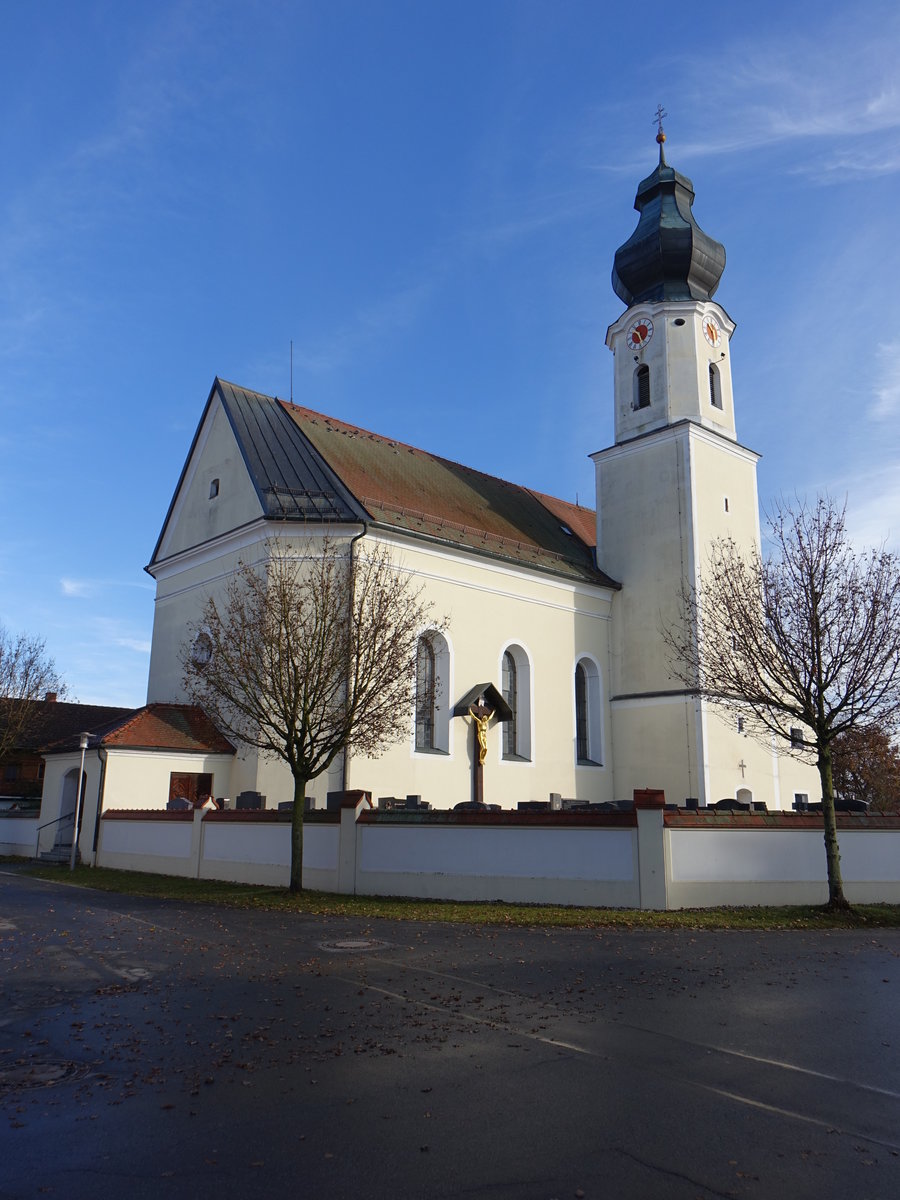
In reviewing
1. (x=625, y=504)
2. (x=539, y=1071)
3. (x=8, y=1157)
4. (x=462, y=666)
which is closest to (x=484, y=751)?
(x=462, y=666)

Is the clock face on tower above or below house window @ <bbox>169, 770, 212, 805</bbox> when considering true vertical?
above

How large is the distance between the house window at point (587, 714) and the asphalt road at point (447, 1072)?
18.6 meters

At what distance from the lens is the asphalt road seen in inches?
181

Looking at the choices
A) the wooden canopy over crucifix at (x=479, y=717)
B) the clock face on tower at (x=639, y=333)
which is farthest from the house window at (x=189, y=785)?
the clock face on tower at (x=639, y=333)

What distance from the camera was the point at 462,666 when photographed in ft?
85.9

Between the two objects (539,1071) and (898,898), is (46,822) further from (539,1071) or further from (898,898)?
(539,1071)

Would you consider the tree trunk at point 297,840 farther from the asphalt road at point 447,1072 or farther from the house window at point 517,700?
the house window at point 517,700

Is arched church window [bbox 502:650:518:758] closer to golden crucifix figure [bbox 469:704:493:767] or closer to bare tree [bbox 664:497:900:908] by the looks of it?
golden crucifix figure [bbox 469:704:493:767]

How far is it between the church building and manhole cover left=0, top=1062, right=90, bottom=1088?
15821mm

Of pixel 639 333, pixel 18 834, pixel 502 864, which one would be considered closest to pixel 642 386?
pixel 639 333

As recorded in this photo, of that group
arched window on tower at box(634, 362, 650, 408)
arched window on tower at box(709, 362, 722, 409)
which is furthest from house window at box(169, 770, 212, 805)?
arched window on tower at box(709, 362, 722, 409)

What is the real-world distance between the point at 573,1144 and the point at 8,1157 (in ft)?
9.31

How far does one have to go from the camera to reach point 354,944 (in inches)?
456

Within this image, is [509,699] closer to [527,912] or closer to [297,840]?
[297,840]
